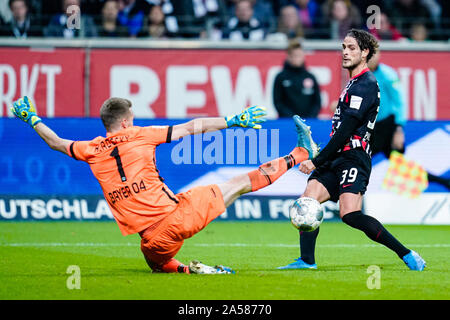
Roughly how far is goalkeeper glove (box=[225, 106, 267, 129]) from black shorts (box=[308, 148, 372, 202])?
0.97m

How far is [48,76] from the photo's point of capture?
595 inches

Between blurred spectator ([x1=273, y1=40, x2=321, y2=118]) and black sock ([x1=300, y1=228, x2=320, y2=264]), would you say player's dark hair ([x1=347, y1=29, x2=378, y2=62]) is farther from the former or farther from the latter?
blurred spectator ([x1=273, y1=40, x2=321, y2=118])

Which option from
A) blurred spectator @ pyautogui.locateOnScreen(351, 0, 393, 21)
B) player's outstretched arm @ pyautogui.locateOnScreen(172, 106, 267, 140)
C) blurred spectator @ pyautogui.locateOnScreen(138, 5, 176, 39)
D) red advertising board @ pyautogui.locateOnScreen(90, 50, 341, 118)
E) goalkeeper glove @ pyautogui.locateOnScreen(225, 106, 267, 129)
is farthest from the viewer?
blurred spectator @ pyautogui.locateOnScreen(351, 0, 393, 21)

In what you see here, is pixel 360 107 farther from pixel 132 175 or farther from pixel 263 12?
pixel 263 12

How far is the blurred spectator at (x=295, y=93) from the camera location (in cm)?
1352

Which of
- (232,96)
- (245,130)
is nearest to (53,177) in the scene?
(245,130)

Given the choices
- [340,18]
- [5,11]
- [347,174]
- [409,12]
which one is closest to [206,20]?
[340,18]

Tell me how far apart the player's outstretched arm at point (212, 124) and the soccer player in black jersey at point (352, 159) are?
0.69 meters

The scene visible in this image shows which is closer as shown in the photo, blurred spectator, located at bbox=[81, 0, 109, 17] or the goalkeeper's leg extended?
the goalkeeper's leg extended

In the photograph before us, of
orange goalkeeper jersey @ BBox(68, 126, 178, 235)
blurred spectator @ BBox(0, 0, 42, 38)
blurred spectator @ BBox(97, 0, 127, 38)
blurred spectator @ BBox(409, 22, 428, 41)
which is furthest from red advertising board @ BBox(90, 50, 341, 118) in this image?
orange goalkeeper jersey @ BBox(68, 126, 178, 235)

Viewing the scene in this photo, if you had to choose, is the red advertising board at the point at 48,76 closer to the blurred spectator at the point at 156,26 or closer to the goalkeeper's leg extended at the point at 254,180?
the blurred spectator at the point at 156,26

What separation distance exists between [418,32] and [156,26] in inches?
199

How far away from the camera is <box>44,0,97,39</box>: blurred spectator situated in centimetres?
1527

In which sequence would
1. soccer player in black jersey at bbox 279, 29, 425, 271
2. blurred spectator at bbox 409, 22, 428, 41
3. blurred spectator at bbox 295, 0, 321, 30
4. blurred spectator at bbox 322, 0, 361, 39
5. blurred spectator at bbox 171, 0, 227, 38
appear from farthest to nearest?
blurred spectator at bbox 295, 0, 321, 30 < blurred spectator at bbox 409, 22, 428, 41 < blurred spectator at bbox 322, 0, 361, 39 < blurred spectator at bbox 171, 0, 227, 38 < soccer player in black jersey at bbox 279, 29, 425, 271
